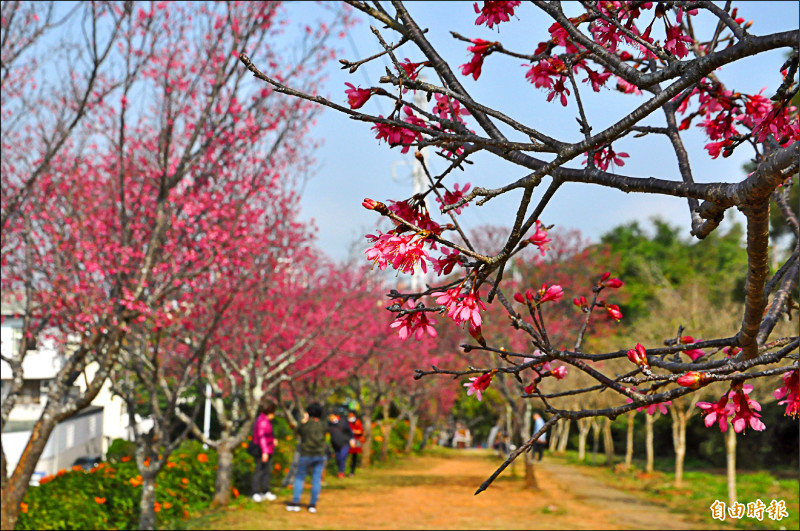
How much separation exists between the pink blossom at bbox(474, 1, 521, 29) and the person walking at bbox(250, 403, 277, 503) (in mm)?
10075

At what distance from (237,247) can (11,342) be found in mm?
25539

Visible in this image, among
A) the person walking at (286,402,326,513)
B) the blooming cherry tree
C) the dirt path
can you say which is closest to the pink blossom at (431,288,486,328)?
the blooming cherry tree

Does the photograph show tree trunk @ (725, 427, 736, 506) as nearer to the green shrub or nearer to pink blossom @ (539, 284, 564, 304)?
the green shrub

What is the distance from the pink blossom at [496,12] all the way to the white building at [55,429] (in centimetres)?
2644

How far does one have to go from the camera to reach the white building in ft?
91.6

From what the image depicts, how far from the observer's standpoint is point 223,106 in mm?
7820

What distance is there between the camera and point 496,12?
8.26 ft

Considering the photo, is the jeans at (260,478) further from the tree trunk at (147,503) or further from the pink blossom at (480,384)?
the pink blossom at (480,384)

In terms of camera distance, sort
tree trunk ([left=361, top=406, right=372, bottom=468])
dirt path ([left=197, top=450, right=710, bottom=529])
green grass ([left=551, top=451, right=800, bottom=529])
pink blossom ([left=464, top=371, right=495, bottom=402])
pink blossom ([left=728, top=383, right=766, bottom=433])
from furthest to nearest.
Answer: tree trunk ([left=361, top=406, right=372, bottom=468]) → green grass ([left=551, top=451, right=800, bottom=529]) → dirt path ([left=197, top=450, right=710, bottom=529]) → pink blossom ([left=464, top=371, right=495, bottom=402]) → pink blossom ([left=728, top=383, right=766, bottom=433])

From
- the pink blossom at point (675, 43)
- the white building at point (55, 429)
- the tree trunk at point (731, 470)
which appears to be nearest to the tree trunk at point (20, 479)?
the pink blossom at point (675, 43)

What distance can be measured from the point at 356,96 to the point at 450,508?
37.1 ft

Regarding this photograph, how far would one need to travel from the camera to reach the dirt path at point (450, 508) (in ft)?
34.3

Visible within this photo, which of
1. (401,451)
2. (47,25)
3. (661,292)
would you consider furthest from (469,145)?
(401,451)

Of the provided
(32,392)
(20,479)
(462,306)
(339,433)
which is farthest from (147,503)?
(32,392)
